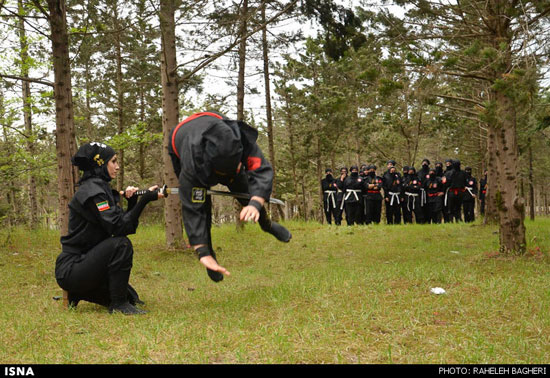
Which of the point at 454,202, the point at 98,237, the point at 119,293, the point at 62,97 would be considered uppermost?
the point at 62,97

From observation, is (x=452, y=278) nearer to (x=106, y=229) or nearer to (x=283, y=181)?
(x=106, y=229)

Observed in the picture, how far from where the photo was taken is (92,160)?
520 centimetres

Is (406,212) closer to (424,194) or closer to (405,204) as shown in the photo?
(405,204)

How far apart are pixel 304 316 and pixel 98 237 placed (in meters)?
2.80

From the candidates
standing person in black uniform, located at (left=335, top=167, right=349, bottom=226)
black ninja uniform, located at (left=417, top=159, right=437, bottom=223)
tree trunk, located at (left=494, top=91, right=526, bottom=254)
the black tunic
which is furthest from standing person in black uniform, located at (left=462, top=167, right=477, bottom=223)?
the black tunic

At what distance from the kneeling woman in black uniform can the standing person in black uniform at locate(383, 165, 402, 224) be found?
1336 centimetres

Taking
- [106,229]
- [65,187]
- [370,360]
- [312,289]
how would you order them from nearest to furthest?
[370,360]
[106,229]
[312,289]
[65,187]

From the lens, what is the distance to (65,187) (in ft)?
20.5

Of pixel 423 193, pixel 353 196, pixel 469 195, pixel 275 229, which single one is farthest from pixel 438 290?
pixel 469 195

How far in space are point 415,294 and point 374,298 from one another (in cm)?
61

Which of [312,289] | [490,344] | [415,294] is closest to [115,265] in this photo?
[312,289]

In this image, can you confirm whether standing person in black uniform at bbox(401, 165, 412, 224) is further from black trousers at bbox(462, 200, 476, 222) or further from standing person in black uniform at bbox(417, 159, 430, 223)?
black trousers at bbox(462, 200, 476, 222)

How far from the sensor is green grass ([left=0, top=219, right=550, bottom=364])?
11.4ft

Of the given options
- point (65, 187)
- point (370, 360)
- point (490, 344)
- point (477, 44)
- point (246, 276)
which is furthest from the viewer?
point (246, 276)
